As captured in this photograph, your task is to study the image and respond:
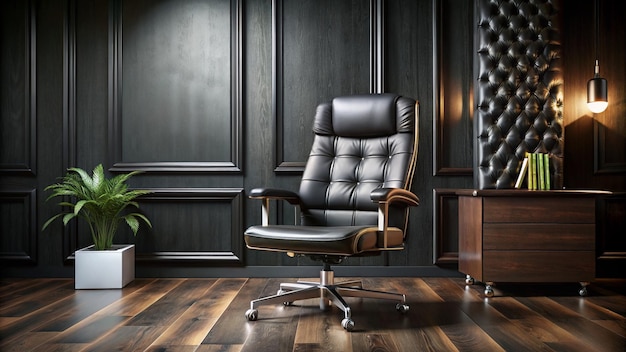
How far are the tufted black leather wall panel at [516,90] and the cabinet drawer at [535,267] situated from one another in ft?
1.67

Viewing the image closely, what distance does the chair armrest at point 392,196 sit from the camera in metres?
2.51

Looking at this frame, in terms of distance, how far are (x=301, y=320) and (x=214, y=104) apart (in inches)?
72.0

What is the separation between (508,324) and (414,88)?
1.82 m

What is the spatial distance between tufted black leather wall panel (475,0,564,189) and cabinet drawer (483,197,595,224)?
1.05ft

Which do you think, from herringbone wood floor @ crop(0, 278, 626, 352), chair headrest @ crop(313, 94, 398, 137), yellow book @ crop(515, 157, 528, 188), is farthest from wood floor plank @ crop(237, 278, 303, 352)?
yellow book @ crop(515, 157, 528, 188)

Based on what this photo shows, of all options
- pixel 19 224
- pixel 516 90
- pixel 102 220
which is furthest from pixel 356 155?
pixel 19 224

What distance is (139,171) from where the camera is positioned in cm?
375

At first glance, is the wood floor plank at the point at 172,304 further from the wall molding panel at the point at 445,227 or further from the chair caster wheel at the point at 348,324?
the wall molding panel at the point at 445,227

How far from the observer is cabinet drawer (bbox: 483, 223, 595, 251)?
124 inches

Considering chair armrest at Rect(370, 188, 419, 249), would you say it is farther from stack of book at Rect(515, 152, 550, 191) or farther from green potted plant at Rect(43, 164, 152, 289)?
green potted plant at Rect(43, 164, 152, 289)

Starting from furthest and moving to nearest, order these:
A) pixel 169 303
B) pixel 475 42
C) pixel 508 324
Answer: pixel 475 42
pixel 169 303
pixel 508 324

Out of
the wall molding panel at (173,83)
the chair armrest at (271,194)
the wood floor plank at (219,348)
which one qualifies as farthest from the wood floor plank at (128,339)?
the wall molding panel at (173,83)

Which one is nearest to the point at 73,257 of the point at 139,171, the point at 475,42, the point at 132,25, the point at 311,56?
the point at 139,171

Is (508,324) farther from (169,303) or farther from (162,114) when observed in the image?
(162,114)
